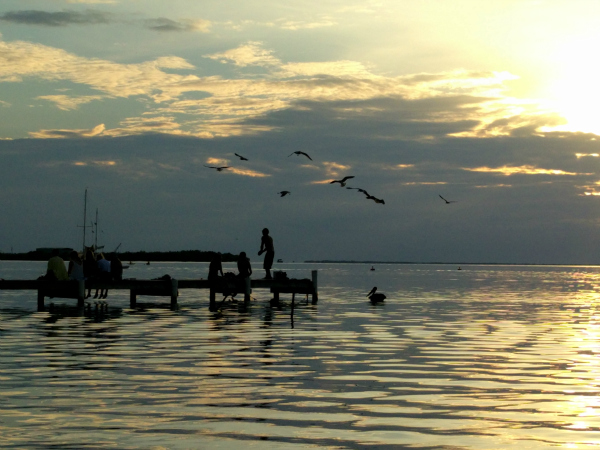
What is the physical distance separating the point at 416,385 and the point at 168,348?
297 inches

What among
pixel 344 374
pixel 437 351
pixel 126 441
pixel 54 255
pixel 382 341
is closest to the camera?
pixel 126 441

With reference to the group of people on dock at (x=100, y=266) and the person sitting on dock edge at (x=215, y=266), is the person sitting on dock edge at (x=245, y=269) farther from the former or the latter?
the person sitting on dock edge at (x=215, y=266)

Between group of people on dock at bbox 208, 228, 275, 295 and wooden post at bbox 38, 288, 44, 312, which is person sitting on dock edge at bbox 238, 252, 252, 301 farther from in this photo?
wooden post at bbox 38, 288, 44, 312

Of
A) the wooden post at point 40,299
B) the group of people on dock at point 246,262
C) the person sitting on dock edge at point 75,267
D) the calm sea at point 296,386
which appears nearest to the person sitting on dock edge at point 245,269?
the group of people on dock at point 246,262

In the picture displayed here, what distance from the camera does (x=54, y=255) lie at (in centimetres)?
3503

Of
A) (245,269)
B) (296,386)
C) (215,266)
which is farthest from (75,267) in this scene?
(296,386)

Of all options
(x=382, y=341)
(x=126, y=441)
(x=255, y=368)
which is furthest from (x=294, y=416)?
→ (x=382, y=341)

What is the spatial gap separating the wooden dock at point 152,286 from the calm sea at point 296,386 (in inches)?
250

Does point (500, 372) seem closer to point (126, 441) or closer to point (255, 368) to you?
point (255, 368)

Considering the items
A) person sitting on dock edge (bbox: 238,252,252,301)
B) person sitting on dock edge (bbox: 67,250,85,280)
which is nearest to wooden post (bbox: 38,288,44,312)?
person sitting on dock edge (bbox: 67,250,85,280)

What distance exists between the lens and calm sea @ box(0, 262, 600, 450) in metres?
9.72

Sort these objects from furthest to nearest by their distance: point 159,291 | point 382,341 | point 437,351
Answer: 1. point 159,291
2. point 382,341
3. point 437,351

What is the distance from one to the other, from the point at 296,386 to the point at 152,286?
24.5 metres

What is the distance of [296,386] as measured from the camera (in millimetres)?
13648
